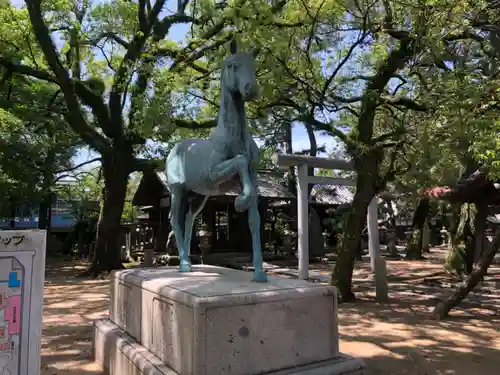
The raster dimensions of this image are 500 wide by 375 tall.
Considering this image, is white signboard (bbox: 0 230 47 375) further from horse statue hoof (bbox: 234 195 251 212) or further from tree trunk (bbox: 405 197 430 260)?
tree trunk (bbox: 405 197 430 260)

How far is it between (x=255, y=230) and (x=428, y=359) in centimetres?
259

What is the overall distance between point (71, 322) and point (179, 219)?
3.49 meters

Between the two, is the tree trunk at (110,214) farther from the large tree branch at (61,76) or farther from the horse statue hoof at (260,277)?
the horse statue hoof at (260,277)

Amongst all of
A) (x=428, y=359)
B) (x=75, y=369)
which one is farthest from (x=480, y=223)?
(x=75, y=369)

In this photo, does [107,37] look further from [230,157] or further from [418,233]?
[418,233]

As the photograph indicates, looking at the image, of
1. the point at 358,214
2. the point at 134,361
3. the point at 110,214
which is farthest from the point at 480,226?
the point at 110,214

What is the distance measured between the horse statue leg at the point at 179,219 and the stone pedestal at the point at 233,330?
2.19ft

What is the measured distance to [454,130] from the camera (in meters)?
5.93

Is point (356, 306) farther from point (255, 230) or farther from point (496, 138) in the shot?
point (255, 230)

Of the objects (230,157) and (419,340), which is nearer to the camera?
(230,157)

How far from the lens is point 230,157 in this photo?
390 cm

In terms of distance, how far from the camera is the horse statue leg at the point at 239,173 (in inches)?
140

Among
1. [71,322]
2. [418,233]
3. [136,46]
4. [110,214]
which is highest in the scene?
[136,46]

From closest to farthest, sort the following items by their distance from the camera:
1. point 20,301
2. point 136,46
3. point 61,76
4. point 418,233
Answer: point 20,301
point 61,76
point 136,46
point 418,233
